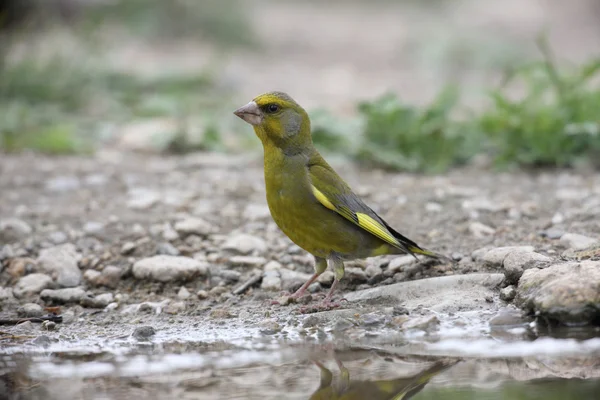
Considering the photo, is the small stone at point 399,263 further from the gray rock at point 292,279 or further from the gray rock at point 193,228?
the gray rock at point 193,228

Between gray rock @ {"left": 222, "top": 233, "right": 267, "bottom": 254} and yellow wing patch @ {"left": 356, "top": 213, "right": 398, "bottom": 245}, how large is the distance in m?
1.08

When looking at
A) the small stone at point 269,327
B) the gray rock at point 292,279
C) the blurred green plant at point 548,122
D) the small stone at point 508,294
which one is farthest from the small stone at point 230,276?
the blurred green plant at point 548,122

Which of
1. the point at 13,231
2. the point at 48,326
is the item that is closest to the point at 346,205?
the point at 48,326

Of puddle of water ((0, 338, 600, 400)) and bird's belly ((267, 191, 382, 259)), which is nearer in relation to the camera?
puddle of water ((0, 338, 600, 400))

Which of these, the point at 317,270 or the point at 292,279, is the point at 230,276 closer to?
the point at 292,279

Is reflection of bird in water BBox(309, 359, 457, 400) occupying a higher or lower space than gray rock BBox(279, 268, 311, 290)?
lower

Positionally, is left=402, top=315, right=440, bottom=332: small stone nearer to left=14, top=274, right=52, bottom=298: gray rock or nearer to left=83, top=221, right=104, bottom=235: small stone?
left=14, top=274, right=52, bottom=298: gray rock

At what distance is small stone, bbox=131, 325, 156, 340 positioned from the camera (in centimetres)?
445

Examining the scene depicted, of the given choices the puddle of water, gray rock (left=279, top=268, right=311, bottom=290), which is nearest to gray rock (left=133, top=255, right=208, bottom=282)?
gray rock (left=279, top=268, right=311, bottom=290)

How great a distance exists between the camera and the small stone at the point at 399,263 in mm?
5203

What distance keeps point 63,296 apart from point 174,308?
690 mm

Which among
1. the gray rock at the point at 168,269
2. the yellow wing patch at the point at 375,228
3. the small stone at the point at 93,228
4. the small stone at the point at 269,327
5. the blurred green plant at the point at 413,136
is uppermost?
the blurred green plant at the point at 413,136

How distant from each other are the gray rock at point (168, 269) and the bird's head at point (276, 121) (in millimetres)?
918

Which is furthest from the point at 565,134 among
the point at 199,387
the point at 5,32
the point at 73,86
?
the point at 5,32
